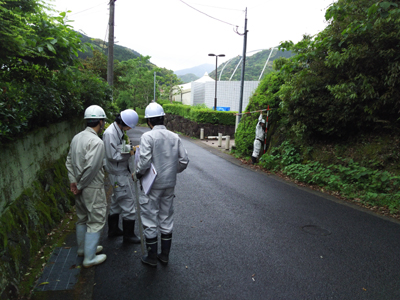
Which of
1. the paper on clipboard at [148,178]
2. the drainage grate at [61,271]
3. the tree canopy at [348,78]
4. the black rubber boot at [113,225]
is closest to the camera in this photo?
the drainage grate at [61,271]

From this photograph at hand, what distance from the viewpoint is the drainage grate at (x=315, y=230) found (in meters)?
5.01

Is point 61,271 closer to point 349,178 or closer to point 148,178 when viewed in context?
point 148,178

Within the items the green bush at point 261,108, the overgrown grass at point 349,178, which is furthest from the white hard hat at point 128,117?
the green bush at point 261,108

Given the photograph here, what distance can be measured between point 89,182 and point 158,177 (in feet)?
2.77

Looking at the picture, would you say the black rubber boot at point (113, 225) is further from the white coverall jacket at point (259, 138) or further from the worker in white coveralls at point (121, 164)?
the white coverall jacket at point (259, 138)

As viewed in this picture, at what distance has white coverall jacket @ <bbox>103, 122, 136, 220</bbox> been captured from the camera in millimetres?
4188

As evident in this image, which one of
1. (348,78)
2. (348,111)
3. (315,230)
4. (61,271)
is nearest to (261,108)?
(348,78)

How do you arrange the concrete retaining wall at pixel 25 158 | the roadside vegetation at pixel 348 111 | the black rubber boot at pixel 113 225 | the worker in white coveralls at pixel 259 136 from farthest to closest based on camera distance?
1. the worker in white coveralls at pixel 259 136
2. the roadside vegetation at pixel 348 111
3. the black rubber boot at pixel 113 225
4. the concrete retaining wall at pixel 25 158

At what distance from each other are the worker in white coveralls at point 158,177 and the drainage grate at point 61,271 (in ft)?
2.81

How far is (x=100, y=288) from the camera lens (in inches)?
130

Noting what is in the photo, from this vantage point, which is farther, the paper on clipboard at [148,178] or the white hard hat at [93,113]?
the white hard hat at [93,113]

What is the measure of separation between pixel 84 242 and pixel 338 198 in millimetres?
6044

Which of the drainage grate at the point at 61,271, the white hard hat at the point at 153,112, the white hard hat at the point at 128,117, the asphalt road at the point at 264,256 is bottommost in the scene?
the drainage grate at the point at 61,271

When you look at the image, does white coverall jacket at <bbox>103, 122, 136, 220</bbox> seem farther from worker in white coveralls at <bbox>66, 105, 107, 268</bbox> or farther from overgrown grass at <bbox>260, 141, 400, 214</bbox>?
overgrown grass at <bbox>260, 141, 400, 214</bbox>
